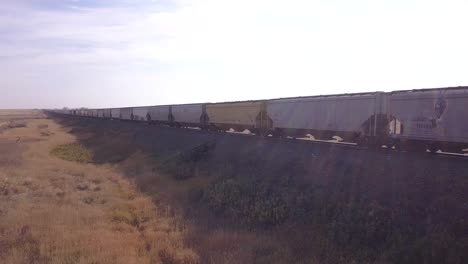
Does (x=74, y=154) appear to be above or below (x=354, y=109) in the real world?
below

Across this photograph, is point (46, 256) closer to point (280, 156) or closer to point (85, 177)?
point (280, 156)

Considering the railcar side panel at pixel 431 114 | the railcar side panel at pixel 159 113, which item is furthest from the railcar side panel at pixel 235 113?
the railcar side panel at pixel 431 114

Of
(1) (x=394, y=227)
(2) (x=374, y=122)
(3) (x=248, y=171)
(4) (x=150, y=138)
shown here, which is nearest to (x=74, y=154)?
(4) (x=150, y=138)

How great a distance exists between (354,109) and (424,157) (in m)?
5.62

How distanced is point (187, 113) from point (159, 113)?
884 centimetres

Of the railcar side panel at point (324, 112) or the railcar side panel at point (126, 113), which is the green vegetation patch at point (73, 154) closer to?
the railcar side panel at point (324, 112)

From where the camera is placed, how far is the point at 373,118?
17.4m

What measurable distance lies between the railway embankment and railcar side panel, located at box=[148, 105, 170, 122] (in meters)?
24.0

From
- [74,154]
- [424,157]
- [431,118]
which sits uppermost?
[431,118]

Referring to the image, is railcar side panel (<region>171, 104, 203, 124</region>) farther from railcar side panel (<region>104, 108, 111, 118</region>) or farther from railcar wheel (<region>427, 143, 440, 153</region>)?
railcar side panel (<region>104, 108, 111, 118</region>)

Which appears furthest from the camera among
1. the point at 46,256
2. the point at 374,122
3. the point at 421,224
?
the point at 374,122

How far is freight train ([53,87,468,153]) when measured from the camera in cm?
1430

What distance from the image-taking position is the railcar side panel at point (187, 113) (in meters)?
35.0

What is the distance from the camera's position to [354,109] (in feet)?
60.5
